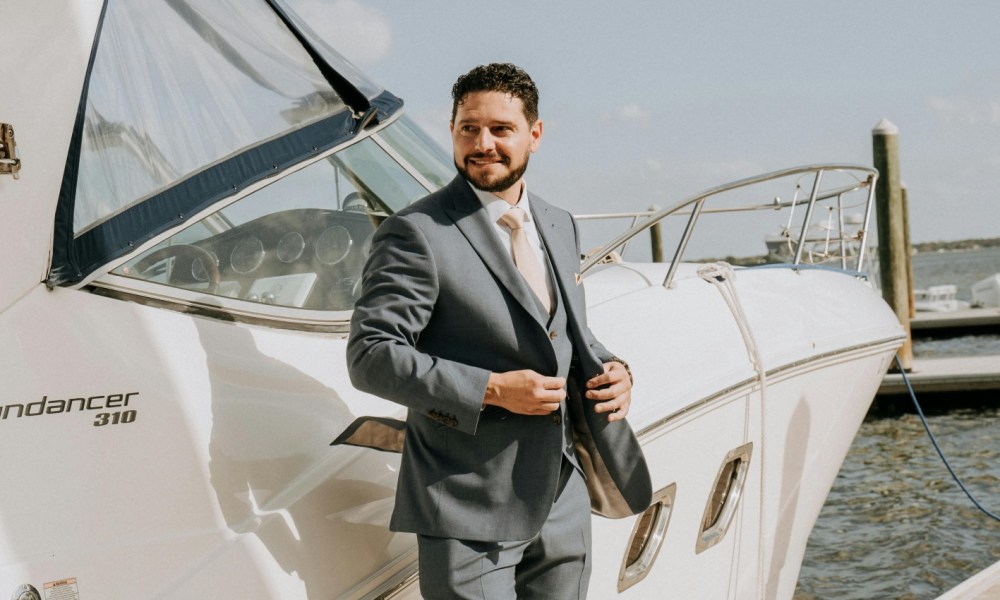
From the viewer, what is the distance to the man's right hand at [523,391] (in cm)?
203

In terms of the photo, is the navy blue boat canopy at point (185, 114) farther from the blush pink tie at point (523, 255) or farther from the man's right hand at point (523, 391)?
the man's right hand at point (523, 391)

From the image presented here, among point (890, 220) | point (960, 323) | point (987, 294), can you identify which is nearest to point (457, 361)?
point (890, 220)

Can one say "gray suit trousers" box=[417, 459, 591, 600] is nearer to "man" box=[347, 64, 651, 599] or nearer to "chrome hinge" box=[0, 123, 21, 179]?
"man" box=[347, 64, 651, 599]

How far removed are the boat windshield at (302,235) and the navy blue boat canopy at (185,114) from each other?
6 centimetres

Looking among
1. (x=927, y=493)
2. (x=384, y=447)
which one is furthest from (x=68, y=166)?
(x=927, y=493)

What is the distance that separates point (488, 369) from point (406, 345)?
0.22 meters

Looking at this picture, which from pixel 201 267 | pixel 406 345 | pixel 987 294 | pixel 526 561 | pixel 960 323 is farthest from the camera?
pixel 987 294

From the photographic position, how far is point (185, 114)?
103 inches

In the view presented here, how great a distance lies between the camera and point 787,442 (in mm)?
4297

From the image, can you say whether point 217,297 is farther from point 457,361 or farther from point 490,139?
point 490,139

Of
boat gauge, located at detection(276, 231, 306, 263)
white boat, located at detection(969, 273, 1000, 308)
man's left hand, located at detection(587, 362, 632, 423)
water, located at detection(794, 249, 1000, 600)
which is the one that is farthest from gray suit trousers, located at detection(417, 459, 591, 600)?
white boat, located at detection(969, 273, 1000, 308)

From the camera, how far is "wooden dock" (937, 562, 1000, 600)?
5.06 metres

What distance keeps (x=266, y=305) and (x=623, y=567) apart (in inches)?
58.8

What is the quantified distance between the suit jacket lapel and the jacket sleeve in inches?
5.0
